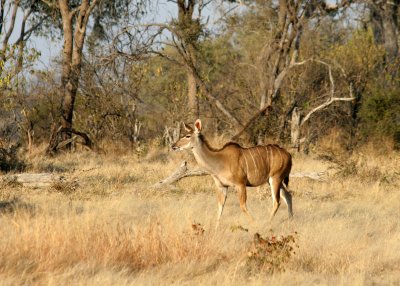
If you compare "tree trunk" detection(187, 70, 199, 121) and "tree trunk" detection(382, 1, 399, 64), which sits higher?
"tree trunk" detection(382, 1, 399, 64)

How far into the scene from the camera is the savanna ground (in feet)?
21.7

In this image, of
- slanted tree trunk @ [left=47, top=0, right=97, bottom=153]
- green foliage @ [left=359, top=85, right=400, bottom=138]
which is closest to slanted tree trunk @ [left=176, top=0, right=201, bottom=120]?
slanted tree trunk @ [left=47, top=0, right=97, bottom=153]

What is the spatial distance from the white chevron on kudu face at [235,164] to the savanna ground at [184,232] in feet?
1.68

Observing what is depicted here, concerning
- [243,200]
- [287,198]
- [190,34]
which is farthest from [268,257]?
[190,34]

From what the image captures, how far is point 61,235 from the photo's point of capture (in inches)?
284

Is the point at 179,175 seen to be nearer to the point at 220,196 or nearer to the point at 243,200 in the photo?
the point at 220,196

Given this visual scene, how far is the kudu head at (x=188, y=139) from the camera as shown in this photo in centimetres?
1031

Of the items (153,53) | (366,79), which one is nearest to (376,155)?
(366,79)

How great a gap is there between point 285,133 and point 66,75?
6.78 meters

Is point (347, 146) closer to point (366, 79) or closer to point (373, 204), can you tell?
point (366, 79)

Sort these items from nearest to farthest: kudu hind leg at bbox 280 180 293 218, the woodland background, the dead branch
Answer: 1. kudu hind leg at bbox 280 180 293 218
2. the dead branch
3. the woodland background

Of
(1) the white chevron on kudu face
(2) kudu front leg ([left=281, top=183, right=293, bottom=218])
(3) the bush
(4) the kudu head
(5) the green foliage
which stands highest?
(5) the green foliage

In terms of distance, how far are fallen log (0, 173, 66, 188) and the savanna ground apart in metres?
0.13

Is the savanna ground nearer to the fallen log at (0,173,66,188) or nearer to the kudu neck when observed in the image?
the fallen log at (0,173,66,188)
